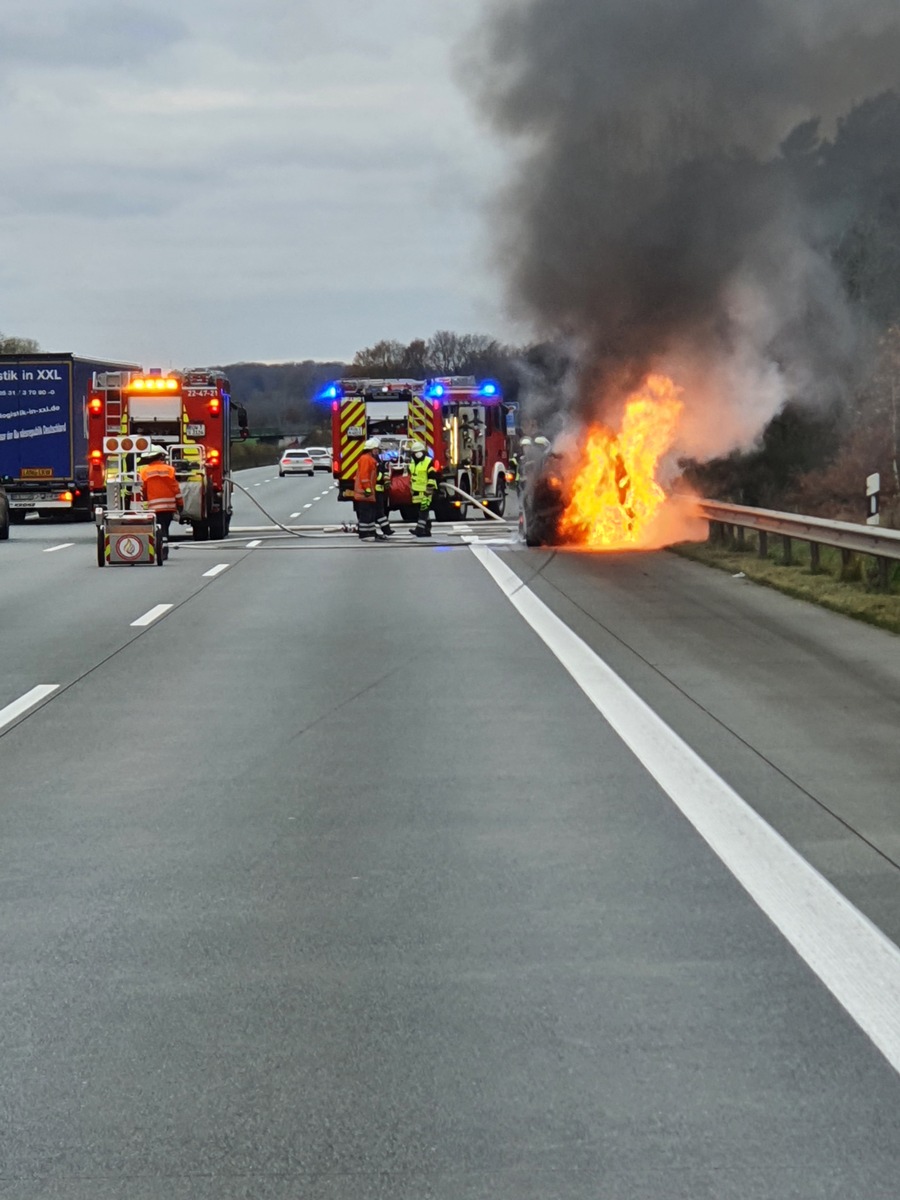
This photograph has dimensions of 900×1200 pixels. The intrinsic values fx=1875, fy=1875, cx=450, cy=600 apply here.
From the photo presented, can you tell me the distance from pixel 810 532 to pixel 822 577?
725 millimetres

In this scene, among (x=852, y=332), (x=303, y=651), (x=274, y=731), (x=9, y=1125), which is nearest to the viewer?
(x=9, y=1125)

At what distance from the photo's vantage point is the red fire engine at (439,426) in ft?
125

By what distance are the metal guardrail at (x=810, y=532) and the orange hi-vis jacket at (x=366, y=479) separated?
18.6 feet

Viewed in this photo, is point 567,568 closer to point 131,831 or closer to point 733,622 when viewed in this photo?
point 733,622

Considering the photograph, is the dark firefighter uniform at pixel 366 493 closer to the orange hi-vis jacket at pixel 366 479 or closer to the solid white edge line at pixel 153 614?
the orange hi-vis jacket at pixel 366 479

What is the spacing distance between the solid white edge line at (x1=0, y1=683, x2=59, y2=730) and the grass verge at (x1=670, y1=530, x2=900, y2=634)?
659cm

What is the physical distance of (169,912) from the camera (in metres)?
5.92

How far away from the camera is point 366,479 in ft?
95.8

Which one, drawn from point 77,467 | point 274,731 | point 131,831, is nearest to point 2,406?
point 77,467

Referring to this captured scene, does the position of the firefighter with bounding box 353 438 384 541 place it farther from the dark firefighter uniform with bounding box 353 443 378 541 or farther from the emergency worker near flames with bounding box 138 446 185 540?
the emergency worker near flames with bounding box 138 446 185 540

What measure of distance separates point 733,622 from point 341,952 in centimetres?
1046

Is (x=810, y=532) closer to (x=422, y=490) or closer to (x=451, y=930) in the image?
(x=422, y=490)

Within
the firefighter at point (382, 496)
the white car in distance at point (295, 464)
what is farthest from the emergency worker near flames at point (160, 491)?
the white car in distance at point (295, 464)

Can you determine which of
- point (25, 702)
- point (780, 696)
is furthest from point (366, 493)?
point (780, 696)
